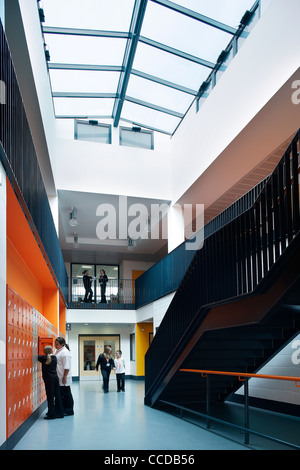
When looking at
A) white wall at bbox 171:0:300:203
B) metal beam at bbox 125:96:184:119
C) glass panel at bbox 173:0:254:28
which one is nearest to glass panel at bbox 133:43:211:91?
white wall at bbox 171:0:300:203

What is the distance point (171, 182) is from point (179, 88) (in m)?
3.31

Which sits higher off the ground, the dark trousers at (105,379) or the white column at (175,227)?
the white column at (175,227)

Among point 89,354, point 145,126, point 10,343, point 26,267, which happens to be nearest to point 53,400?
point 26,267

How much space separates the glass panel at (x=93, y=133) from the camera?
50.4 feet

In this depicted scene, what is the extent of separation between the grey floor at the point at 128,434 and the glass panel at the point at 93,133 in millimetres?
9191

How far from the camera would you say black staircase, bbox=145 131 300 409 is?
511 centimetres

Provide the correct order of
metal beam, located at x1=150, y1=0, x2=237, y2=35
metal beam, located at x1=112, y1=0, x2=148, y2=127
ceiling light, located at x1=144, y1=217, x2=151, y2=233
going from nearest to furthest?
metal beam, located at x1=150, y1=0, x2=237, y2=35
metal beam, located at x1=112, y1=0, x2=148, y2=127
ceiling light, located at x1=144, y1=217, x2=151, y2=233

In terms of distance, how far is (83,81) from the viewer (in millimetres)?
13117

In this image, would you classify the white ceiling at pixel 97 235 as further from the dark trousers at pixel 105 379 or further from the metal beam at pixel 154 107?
the dark trousers at pixel 105 379

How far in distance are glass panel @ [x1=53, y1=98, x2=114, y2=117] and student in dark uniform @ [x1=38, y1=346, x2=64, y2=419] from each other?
8476 mm

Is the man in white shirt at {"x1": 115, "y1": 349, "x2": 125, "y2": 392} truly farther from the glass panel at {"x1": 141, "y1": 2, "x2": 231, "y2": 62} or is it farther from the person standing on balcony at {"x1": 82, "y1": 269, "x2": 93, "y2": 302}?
the glass panel at {"x1": 141, "y1": 2, "x2": 231, "y2": 62}

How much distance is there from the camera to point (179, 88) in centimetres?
1326

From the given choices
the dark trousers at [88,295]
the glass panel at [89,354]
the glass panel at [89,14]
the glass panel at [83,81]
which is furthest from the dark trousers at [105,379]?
the glass panel at [89,14]

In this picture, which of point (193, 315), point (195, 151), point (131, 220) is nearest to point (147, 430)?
point (193, 315)
